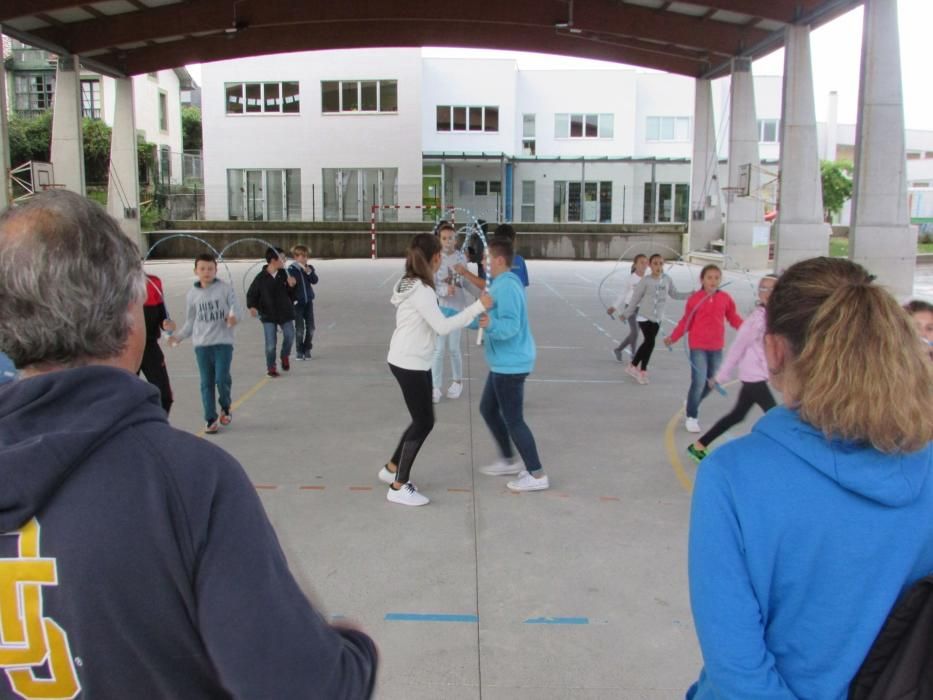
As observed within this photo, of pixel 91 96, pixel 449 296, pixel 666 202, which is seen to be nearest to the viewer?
pixel 449 296

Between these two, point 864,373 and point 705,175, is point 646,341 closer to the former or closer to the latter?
point 864,373

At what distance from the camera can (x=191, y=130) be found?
66938 millimetres

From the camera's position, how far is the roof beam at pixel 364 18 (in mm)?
25266

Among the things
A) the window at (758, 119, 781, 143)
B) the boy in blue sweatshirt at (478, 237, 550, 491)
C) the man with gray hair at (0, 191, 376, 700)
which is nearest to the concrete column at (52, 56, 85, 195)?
the boy in blue sweatshirt at (478, 237, 550, 491)

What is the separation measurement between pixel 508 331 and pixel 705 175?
95.4 ft

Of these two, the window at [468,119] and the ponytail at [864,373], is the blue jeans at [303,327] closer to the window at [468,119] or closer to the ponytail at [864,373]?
the ponytail at [864,373]

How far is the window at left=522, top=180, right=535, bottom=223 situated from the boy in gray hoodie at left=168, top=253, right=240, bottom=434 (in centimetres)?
4030

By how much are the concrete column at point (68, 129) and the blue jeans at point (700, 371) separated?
947 inches

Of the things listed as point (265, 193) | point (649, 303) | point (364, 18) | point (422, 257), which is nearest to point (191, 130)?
point (265, 193)

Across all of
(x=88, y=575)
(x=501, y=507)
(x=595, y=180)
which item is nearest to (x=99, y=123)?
(x=595, y=180)

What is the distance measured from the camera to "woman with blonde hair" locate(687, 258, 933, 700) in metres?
1.76

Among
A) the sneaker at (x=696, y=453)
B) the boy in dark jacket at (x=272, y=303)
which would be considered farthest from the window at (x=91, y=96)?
the sneaker at (x=696, y=453)

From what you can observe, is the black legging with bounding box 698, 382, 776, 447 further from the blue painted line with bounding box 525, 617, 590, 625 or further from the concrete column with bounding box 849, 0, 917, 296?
the concrete column with bounding box 849, 0, 917, 296

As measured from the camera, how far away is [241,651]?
1304mm
